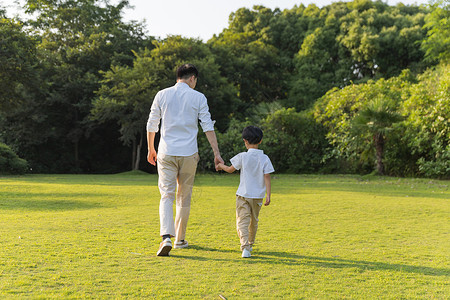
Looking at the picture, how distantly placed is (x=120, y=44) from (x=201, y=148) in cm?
997

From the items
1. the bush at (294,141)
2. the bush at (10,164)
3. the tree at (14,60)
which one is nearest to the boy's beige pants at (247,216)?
the tree at (14,60)

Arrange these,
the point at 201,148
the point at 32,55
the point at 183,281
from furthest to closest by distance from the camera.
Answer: the point at 201,148 < the point at 32,55 < the point at 183,281

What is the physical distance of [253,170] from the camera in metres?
4.75

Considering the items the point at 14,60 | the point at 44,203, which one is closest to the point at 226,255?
the point at 44,203

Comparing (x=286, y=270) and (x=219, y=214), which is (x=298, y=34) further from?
(x=286, y=270)

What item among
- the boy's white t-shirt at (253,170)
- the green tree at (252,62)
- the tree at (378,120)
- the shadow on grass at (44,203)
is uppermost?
the green tree at (252,62)

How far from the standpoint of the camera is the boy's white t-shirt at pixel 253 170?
4.71 metres

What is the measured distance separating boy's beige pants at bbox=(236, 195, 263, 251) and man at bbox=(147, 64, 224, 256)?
0.50m

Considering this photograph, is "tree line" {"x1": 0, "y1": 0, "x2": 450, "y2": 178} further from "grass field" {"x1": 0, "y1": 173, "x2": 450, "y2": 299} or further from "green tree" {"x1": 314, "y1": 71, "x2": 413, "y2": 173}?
"grass field" {"x1": 0, "y1": 173, "x2": 450, "y2": 299}

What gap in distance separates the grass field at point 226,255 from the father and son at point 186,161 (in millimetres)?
399

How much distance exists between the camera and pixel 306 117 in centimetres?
2366

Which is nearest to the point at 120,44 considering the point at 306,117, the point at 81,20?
the point at 81,20

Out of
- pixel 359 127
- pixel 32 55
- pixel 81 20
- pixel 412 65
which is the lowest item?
pixel 359 127

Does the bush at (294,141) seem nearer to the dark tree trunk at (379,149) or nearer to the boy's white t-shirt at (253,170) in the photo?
the dark tree trunk at (379,149)
